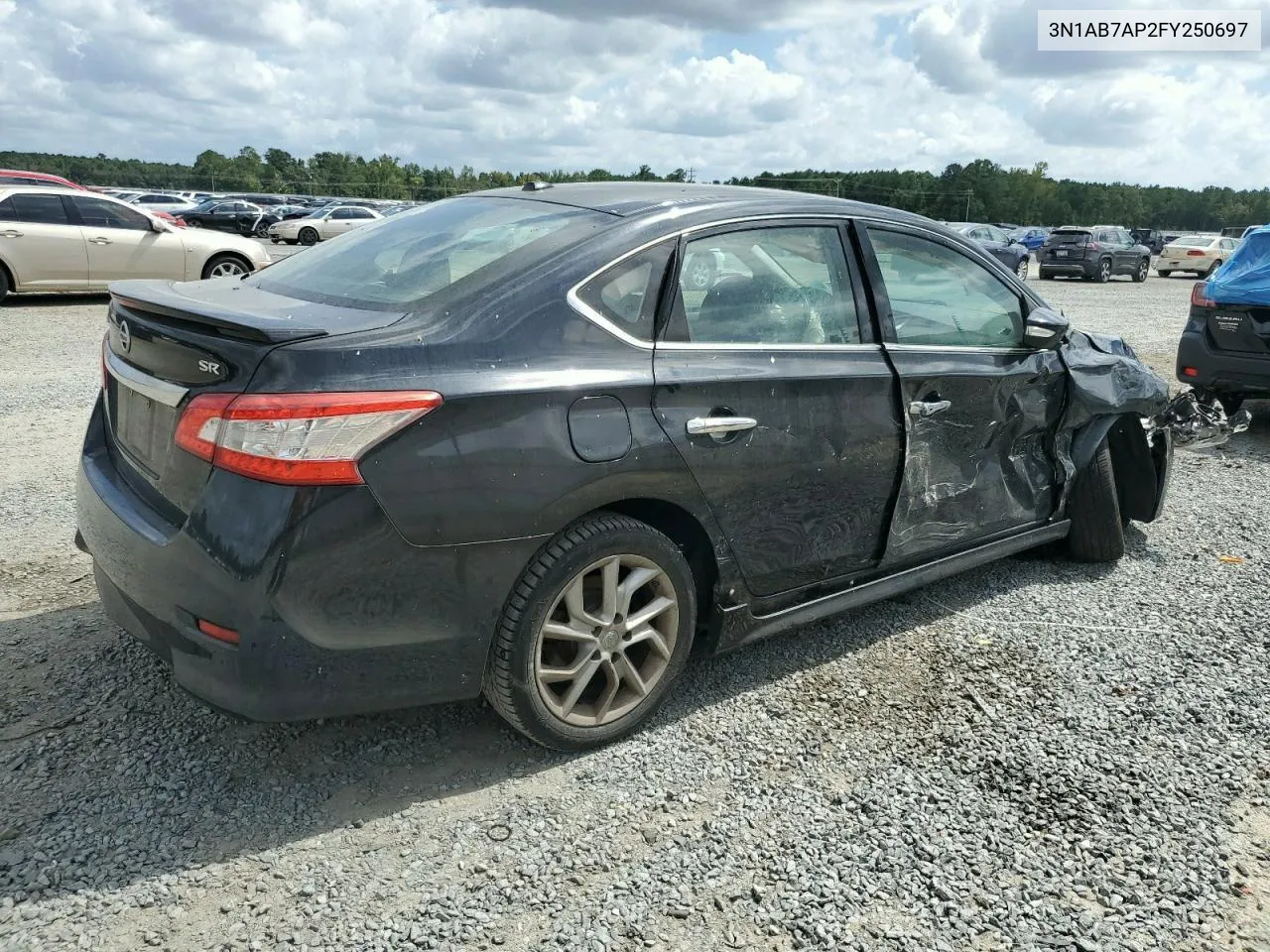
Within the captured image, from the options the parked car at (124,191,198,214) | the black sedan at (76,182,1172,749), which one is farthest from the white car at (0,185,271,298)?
the parked car at (124,191,198,214)

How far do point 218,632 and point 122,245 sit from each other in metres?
12.7

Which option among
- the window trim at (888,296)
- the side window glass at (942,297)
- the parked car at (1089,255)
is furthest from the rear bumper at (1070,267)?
the window trim at (888,296)

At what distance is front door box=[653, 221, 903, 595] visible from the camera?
3.06m

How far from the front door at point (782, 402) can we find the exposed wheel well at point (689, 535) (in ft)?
0.27

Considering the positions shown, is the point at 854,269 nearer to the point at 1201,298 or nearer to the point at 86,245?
the point at 1201,298

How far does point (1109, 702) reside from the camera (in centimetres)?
353

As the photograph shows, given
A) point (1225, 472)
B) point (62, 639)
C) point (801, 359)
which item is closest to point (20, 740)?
point (62, 639)

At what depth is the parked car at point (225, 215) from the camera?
3597cm

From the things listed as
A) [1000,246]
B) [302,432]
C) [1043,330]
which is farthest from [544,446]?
[1000,246]

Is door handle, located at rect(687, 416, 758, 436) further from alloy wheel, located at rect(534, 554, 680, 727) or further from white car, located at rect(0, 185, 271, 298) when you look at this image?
white car, located at rect(0, 185, 271, 298)

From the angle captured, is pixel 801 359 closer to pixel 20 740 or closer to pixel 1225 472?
pixel 20 740

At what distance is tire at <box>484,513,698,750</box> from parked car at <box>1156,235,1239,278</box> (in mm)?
34650

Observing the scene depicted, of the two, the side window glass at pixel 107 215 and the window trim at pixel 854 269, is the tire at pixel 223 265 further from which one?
the window trim at pixel 854 269

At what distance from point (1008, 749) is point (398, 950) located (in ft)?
A: 6.47
